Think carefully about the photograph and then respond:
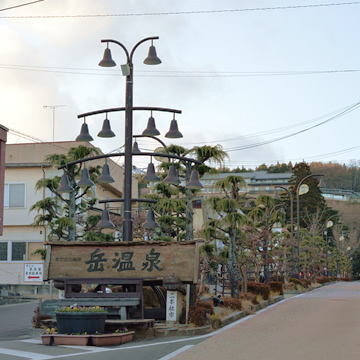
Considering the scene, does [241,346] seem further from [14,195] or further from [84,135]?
[14,195]

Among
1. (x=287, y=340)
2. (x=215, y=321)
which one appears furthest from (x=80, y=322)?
(x=215, y=321)

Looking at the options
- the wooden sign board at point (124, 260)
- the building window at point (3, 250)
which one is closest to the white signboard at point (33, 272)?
the building window at point (3, 250)

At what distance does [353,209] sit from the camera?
470 feet

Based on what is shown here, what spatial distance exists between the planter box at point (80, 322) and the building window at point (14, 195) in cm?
2829

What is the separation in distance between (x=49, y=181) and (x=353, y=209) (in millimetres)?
123921

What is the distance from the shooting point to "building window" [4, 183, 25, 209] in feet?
141

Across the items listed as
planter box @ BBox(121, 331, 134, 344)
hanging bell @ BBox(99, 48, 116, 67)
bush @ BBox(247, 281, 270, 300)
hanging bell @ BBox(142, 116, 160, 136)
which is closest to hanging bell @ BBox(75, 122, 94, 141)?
hanging bell @ BBox(142, 116, 160, 136)

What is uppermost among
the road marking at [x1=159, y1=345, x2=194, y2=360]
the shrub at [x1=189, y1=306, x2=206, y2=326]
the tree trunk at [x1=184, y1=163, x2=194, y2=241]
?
the tree trunk at [x1=184, y1=163, x2=194, y2=241]

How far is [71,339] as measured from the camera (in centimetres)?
1534

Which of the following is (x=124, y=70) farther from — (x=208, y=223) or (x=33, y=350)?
(x=208, y=223)

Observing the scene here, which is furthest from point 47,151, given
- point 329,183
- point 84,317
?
point 329,183

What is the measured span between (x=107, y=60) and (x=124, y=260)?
5.59m

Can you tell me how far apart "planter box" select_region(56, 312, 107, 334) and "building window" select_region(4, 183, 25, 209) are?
28285mm

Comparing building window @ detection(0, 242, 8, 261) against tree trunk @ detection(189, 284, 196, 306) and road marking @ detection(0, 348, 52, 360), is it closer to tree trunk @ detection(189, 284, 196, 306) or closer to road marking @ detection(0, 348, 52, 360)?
tree trunk @ detection(189, 284, 196, 306)
